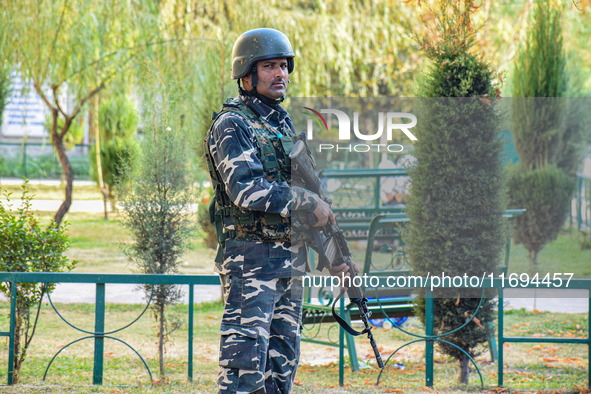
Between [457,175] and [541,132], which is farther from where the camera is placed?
[541,132]

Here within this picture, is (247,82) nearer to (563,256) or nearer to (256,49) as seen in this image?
(256,49)

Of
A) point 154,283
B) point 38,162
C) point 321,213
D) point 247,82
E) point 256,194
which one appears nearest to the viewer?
point 256,194

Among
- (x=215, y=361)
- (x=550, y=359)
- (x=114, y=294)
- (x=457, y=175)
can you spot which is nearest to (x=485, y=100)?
(x=457, y=175)

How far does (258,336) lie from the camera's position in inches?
105

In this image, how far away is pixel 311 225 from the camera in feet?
9.21

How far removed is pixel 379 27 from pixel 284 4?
1939 mm

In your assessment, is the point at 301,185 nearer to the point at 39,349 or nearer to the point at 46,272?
the point at 46,272

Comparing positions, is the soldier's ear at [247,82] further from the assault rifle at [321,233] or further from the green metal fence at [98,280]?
the green metal fence at [98,280]

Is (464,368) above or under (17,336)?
under

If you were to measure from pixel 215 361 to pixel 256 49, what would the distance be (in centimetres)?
303

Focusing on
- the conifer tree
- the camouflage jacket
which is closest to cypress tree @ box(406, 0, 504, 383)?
the camouflage jacket

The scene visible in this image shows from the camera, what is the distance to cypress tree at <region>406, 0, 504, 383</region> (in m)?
4.02

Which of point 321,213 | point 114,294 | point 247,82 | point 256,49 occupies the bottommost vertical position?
point 114,294

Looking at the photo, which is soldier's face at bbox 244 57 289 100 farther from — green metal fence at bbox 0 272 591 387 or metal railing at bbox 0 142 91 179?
metal railing at bbox 0 142 91 179
